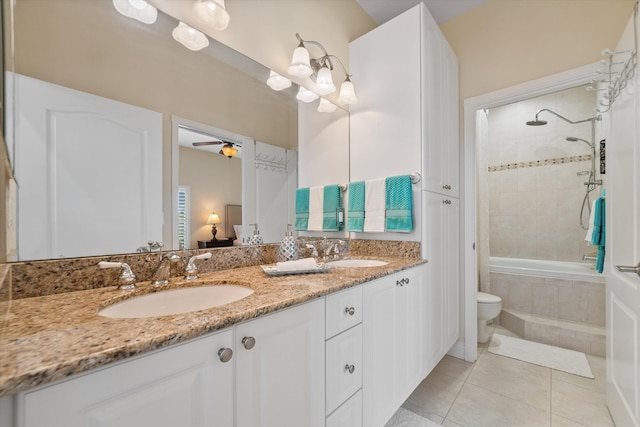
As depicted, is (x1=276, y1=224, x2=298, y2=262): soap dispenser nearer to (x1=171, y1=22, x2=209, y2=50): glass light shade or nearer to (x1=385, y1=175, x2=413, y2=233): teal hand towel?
(x1=385, y1=175, x2=413, y2=233): teal hand towel

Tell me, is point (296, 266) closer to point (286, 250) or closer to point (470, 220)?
point (286, 250)

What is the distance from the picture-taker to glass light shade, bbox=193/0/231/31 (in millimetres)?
1193

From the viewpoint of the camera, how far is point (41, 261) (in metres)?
0.86

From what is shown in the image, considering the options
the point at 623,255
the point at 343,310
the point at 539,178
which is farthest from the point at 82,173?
the point at 539,178

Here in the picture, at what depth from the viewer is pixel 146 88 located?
3.55 feet

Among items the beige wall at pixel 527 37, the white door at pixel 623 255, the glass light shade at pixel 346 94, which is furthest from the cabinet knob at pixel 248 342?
the beige wall at pixel 527 37

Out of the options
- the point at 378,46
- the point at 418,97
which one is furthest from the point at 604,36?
the point at 378,46

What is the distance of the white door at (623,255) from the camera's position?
120cm

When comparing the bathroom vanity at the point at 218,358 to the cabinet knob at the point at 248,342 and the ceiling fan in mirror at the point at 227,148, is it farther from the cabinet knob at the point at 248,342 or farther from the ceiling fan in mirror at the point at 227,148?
the ceiling fan in mirror at the point at 227,148

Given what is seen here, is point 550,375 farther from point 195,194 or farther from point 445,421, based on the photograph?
point 195,194

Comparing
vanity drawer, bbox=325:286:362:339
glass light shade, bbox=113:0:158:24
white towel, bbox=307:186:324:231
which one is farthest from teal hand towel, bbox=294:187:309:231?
glass light shade, bbox=113:0:158:24

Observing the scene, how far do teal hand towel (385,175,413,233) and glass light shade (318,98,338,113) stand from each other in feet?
2.17

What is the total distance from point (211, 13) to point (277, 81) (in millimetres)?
475

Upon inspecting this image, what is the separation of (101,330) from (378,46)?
7.20 feet
